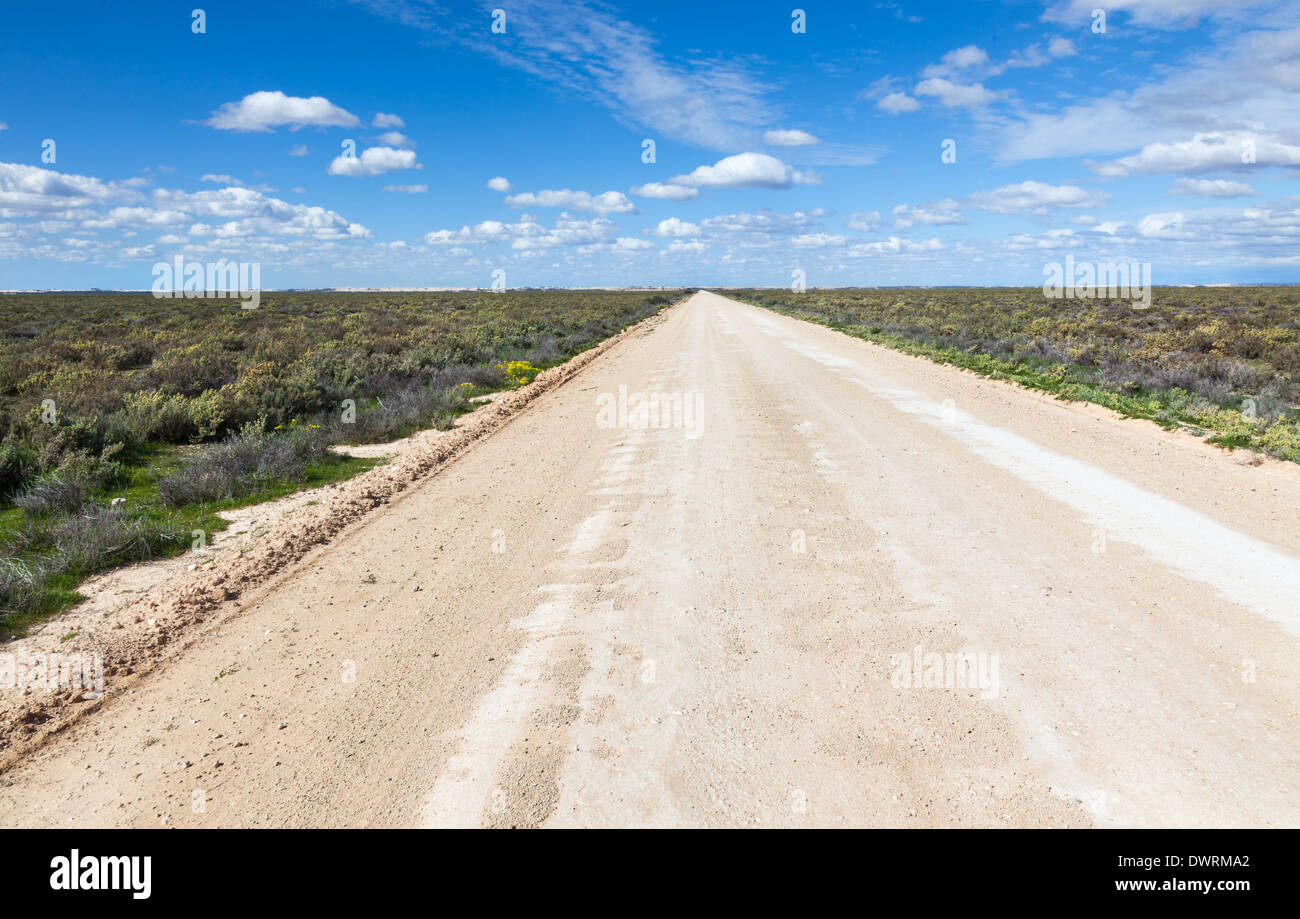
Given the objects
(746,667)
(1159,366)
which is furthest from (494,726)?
(1159,366)

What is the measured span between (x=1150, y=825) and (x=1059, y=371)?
15.9 m

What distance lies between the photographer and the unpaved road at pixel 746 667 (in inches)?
123

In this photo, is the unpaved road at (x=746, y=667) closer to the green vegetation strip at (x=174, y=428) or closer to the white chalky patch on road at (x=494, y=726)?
the white chalky patch on road at (x=494, y=726)

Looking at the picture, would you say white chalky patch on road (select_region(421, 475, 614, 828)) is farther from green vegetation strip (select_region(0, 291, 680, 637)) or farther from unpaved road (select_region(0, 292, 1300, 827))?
green vegetation strip (select_region(0, 291, 680, 637))

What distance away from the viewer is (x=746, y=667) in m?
4.18

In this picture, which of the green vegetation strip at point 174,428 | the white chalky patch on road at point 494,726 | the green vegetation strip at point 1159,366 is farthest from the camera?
the green vegetation strip at point 1159,366

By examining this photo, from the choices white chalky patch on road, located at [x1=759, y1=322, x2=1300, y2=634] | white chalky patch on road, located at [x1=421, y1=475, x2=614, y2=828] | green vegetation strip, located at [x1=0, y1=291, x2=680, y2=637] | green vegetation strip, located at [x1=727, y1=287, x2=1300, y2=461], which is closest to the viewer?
white chalky patch on road, located at [x1=421, y1=475, x2=614, y2=828]

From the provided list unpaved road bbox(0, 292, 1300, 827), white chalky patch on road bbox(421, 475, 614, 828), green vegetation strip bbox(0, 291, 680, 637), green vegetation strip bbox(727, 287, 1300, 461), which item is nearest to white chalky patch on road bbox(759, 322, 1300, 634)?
unpaved road bbox(0, 292, 1300, 827)

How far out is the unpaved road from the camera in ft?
10.2

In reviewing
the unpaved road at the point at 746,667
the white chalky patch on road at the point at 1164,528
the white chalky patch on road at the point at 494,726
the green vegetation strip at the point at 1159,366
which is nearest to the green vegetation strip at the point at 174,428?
the unpaved road at the point at 746,667

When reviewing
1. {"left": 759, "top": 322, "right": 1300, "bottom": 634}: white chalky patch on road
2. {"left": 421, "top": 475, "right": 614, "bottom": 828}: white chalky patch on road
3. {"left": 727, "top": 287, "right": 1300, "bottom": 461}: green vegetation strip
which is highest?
{"left": 727, "top": 287, "right": 1300, "bottom": 461}: green vegetation strip

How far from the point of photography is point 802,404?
1259cm
